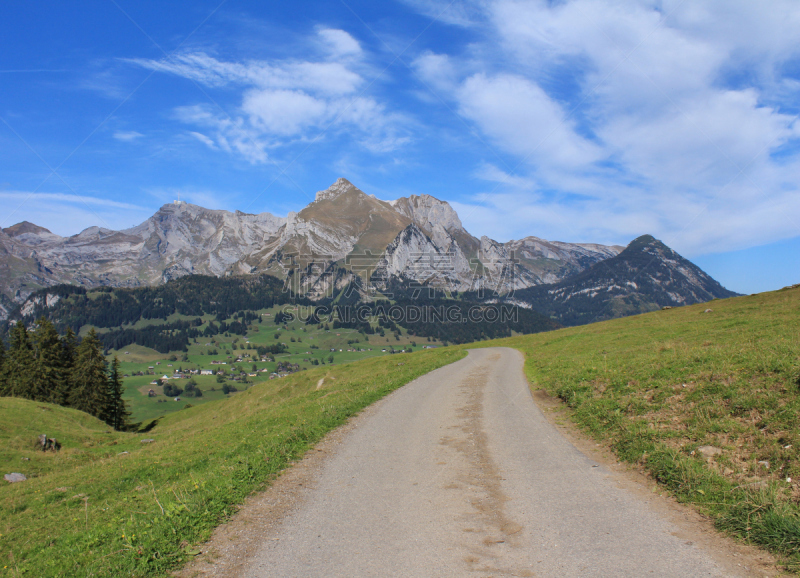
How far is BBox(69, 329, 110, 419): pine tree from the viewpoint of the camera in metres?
66.2

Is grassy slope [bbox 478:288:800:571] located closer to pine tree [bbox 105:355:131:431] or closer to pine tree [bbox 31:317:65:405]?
pine tree [bbox 31:317:65:405]

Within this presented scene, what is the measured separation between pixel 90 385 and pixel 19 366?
9821mm

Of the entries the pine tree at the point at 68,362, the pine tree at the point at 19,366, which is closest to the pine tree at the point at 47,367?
the pine tree at the point at 68,362

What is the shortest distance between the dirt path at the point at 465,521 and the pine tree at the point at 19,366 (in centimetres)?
7361

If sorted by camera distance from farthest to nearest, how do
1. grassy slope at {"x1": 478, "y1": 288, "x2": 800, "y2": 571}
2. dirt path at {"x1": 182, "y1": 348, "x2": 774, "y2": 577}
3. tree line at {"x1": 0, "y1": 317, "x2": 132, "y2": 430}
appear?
tree line at {"x1": 0, "y1": 317, "x2": 132, "y2": 430}, grassy slope at {"x1": 478, "y1": 288, "x2": 800, "y2": 571}, dirt path at {"x1": 182, "y1": 348, "x2": 774, "y2": 577}

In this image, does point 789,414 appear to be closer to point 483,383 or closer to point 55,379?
point 483,383

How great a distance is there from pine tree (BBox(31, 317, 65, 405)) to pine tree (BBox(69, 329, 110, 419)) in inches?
76.4

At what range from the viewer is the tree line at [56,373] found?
206ft

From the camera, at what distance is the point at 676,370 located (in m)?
16.4

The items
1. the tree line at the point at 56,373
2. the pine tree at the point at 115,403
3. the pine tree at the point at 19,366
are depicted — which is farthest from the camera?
the pine tree at the point at 115,403

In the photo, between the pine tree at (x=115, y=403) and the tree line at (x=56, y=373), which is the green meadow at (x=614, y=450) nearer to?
the tree line at (x=56, y=373)

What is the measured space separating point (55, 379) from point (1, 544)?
2822 inches

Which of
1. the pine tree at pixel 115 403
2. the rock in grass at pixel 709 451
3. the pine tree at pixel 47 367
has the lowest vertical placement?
the pine tree at pixel 115 403

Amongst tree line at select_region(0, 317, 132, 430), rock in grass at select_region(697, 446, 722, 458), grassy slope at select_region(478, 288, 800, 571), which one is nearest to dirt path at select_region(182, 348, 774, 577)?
grassy slope at select_region(478, 288, 800, 571)
